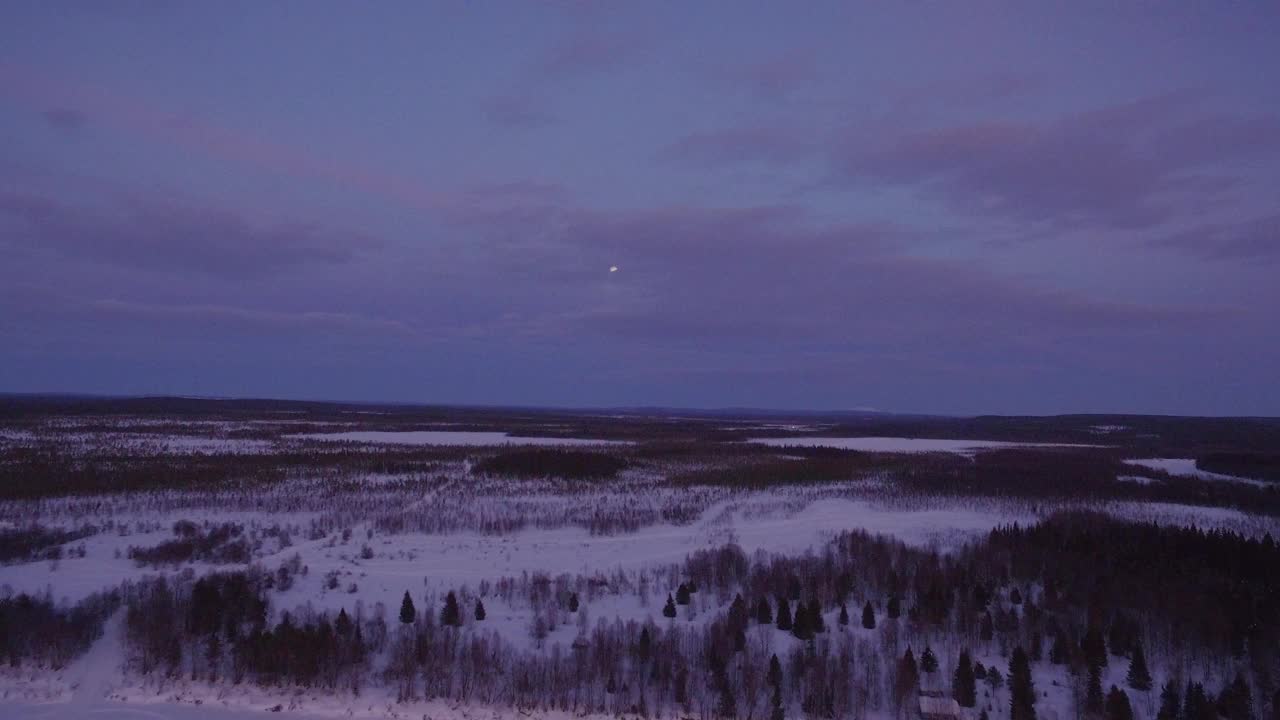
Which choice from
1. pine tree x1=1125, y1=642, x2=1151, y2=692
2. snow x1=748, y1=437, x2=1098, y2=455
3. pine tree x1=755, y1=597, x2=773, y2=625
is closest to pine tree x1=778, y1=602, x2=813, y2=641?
pine tree x1=755, y1=597, x2=773, y2=625

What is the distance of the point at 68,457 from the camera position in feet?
98.7

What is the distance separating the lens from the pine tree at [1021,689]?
25.6 ft

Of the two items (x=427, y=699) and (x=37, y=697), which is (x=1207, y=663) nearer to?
(x=427, y=699)

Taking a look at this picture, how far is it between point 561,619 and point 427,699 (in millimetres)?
2794

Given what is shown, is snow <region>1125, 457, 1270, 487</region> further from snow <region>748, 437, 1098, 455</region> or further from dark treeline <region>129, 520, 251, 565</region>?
dark treeline <region>129, 520, 251, 565</region>

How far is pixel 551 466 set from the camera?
3078 centimetres

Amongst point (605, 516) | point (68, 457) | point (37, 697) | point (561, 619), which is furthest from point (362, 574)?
point (68, 457)

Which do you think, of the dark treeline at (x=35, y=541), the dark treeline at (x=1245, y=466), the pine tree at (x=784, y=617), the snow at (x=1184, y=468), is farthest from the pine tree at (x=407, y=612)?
the dark treeline at (x=1245, y=466)

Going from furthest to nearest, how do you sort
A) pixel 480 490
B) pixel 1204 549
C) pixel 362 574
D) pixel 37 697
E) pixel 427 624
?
pixel 480 490 → pixel 1204 549 → pixel 362 574 → pixel 427 624 → pixel 37 697

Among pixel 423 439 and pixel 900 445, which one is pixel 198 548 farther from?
pixel 900 445

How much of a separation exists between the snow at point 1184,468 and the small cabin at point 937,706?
1059 inches

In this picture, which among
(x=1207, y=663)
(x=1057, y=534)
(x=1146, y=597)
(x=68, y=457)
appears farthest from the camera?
(x=68, y=457)

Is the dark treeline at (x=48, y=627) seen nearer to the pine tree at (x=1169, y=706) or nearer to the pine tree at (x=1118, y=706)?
the pine tree at (x=1118, y=706)

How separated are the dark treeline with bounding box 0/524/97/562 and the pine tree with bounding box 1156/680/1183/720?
16262 millimetres
